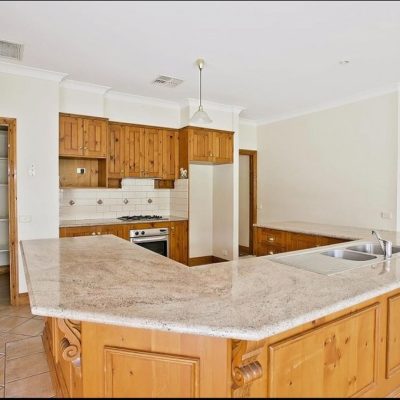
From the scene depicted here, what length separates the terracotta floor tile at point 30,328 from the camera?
9.85 ft

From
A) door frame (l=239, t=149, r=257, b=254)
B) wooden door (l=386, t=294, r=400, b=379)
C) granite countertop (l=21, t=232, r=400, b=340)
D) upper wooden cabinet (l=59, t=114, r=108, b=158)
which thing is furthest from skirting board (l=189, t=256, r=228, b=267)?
wooden door (l=386, t=294, r=400, b=379)

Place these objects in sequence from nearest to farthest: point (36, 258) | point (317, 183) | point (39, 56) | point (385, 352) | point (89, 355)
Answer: point (89, 355) → point (385, 352) → point (36, 258) → point (39, 56) → point (317, 183)

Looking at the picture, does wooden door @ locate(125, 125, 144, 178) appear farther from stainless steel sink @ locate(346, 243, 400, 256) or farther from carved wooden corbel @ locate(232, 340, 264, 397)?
carved wooden corbel @ locate(232, 340, 264, 397)

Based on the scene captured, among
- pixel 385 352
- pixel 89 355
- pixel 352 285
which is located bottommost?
pixel 385 352

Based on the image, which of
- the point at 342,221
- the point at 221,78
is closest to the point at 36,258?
the point at 221,78

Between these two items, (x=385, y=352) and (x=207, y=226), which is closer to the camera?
(x=385, y=352)

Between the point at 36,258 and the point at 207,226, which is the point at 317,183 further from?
the point at 36,258

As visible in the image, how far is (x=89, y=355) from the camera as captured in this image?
4.44ft

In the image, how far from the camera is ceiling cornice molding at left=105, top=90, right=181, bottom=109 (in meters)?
4.65

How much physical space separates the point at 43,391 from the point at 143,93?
3.85m

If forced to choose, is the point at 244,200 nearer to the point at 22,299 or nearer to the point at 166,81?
the point at 166,81

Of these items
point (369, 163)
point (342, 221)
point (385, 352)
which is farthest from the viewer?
point (342, 221)

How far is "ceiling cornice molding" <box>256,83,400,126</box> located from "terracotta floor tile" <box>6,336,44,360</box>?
197 inches

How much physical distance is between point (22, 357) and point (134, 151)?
3.16 m
